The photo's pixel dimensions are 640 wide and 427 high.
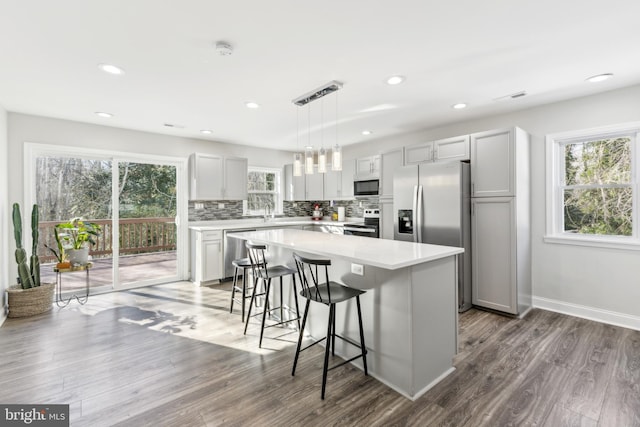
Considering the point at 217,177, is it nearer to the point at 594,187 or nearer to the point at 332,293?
the point at 332,293

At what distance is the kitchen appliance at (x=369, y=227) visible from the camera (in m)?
5.02

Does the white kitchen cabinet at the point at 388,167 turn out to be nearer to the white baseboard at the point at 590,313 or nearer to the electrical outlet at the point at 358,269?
the white baseboard at the point at 590,313

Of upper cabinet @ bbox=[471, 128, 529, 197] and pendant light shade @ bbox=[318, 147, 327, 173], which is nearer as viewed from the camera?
pendant light shade @ bbox=[318, 147, 327, 173]

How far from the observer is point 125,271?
504cm

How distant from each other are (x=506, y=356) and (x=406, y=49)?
2634 millimetres

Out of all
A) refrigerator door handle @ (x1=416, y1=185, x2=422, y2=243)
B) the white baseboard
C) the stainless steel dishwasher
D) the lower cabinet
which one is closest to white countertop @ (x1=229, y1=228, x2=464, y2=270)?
refrigerator door handle @ (x1=416, y1=185, x2=422, y2=243)

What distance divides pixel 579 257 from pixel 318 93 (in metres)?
3.44

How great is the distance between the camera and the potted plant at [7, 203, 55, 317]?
3.40 metres

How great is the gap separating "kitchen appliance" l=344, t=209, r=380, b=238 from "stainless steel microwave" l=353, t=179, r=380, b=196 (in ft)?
1.09

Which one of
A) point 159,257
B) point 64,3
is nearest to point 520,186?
point 64,3

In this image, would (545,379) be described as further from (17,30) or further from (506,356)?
(17,30)

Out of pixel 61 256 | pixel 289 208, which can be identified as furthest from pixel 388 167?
pixel 61 256

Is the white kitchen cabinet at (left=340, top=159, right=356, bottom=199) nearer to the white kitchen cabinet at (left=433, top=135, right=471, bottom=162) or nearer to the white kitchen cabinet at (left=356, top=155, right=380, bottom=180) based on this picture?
the white kitchen cabinet at (left=356, top=155, right=380, bottom=180)

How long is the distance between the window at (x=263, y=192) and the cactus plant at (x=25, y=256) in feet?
9.79
